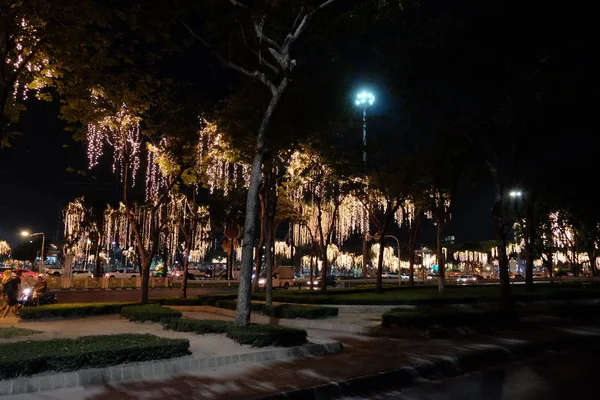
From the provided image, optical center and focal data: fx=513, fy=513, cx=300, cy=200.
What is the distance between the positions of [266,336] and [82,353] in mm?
4128

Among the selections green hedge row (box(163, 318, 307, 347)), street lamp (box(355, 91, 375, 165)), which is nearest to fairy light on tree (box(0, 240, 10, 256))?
street lamp (box(355, 91, 375, 165))

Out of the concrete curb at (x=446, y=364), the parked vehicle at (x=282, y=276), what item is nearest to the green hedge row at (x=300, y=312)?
the concrete curb at (x=446, y=364)

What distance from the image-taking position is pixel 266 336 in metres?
11.7

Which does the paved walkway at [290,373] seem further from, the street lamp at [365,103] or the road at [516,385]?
the street lamp at [365,103]

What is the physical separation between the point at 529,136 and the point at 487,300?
9.36 meters

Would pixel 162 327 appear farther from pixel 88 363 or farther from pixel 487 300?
pixel 487 300

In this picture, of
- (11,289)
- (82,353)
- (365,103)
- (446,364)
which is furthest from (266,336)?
(365,103)

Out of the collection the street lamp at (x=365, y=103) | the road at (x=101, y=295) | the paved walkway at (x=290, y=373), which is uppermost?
the street lamp at (x=365, y=103)

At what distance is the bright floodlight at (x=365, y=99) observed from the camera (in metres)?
25.4

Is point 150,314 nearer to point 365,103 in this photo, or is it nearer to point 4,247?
point 365,103

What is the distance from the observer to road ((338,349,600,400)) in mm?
8727

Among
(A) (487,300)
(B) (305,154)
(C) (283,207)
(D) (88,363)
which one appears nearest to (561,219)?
(A) (487,300)

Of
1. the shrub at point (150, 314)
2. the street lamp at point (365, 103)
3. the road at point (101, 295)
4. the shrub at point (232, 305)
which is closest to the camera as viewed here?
the shrub at point (150, 314)

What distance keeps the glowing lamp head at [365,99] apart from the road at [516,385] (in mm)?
16242
